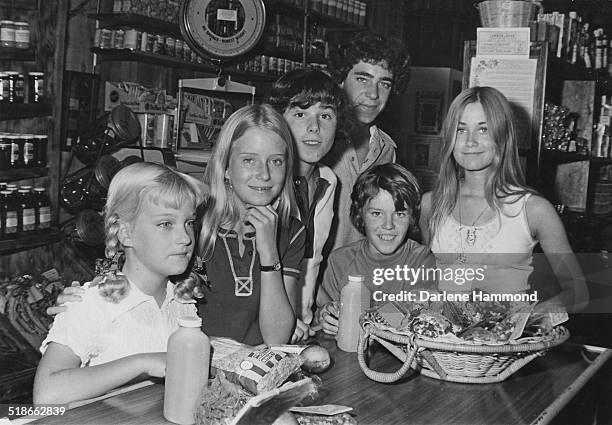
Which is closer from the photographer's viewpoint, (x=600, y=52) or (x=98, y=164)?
(x=98, y=164)

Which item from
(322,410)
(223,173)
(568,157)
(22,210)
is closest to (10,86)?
(22,210)

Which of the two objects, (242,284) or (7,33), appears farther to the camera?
(7,33)

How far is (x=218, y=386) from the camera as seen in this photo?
103 cm

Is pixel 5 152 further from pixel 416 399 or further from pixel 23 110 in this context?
pixel 416 399

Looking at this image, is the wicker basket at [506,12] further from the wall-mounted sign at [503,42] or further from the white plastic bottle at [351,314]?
the white plastic bottle at [351,314]

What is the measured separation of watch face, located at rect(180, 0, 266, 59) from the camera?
3512 millimetres

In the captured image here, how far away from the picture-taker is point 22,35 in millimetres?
2758

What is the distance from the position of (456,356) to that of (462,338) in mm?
39

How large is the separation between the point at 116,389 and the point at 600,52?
3.85m

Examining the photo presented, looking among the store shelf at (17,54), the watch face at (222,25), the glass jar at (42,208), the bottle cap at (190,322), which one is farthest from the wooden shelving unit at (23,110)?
the bottle cap at (190,322)

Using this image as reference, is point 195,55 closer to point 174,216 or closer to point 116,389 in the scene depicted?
point 174,216

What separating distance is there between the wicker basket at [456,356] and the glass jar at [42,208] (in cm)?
184

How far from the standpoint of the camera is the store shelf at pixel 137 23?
323 cm

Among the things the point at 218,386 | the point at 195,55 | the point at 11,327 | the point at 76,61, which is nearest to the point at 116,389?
the point at 218,386
